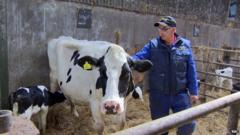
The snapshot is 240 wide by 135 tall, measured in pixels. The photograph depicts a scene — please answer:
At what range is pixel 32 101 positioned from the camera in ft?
12.7

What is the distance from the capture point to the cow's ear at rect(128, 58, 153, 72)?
3.24m

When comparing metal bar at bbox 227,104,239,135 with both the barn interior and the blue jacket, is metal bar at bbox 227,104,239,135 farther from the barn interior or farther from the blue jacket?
the barn interior

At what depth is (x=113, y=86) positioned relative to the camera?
3.06 meters

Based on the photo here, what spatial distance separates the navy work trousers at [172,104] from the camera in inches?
129

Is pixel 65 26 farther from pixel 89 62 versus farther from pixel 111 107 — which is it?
pixel 111 107

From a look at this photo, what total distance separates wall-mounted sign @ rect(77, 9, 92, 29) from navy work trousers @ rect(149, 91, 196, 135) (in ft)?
7.19

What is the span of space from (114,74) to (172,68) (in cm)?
65

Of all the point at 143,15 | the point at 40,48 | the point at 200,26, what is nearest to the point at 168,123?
the point at 40,48

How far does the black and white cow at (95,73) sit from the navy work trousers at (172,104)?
35cm

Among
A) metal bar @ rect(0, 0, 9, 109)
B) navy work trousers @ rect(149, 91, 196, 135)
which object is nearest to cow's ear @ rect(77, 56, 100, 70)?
navy work trousers @ rect(149, 91, 196, 135)

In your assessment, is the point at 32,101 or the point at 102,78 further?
the point at 32,101

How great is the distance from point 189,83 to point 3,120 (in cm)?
227

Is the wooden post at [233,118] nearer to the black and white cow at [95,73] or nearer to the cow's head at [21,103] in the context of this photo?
the black and white cow at [95,73]

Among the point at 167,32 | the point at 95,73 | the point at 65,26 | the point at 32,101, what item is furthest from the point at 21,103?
the point at 167,32
